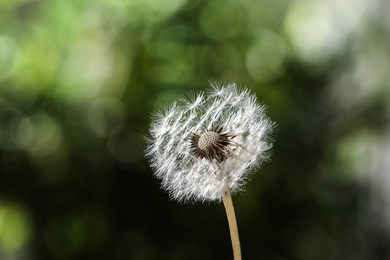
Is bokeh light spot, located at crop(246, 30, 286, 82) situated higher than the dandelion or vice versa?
bokeh light spot, located at crop(246, 30, 286, 82)

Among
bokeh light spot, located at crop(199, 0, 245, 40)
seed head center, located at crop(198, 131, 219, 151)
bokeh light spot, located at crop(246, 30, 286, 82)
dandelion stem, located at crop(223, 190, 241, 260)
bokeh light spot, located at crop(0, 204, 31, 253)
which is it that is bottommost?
dandelion stem, located at crop(223, 190, 241, 260)

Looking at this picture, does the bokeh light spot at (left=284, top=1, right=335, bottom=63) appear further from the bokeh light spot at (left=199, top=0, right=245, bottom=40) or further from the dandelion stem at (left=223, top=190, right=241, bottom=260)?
the dandelion stem at (left=223, top=190, right=241, bottom=260)

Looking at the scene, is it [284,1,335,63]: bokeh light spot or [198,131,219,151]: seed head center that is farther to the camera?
[284,1,335,63]: bokeh light spot

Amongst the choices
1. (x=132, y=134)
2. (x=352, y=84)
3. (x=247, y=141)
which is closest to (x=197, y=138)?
(x=247, y=141)

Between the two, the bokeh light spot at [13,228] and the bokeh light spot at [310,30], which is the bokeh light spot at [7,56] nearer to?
the bokeh light spot at [13,228]

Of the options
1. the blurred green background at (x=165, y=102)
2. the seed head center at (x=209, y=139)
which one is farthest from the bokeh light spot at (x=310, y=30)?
the seed head center at (x=209, y=139)

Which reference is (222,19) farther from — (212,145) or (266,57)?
(212,145)

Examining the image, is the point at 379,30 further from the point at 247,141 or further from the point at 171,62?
the point at 247,141

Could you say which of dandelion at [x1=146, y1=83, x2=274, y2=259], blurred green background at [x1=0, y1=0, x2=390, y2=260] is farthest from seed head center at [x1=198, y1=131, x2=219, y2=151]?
blurred green background at [x1=0, y1=0, x2=390, y2=260]
